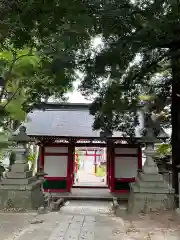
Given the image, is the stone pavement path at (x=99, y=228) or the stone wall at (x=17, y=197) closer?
the stone pavement path at (x=99, y=228)

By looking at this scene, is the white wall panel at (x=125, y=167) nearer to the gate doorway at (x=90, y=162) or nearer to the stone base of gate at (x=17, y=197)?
the stone base of gate at (x=17, y=197)

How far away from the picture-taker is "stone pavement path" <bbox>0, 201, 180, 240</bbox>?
6.58m

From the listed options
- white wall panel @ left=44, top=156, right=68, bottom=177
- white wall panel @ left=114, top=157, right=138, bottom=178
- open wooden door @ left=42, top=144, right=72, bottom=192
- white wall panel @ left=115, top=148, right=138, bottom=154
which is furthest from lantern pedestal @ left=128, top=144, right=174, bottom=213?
white wall panel @ left=44, top=156, right=68, bottom=177

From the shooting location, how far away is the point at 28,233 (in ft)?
22.6

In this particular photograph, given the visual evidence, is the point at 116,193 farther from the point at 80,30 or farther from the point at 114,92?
the point at 80,30

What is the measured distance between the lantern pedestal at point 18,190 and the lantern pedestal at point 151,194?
10.8ft

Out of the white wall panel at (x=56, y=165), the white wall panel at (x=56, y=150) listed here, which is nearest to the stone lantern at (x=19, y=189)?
the white wall panel at (x=56, y=165)

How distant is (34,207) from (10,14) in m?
8.35

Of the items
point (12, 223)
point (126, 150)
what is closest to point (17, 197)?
point (12, 223)

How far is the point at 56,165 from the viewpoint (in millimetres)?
16375

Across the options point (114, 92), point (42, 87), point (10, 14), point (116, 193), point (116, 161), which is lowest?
point (116, 193)

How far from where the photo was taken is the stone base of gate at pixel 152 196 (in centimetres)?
998

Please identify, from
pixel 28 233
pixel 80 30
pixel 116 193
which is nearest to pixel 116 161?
pixel 116 193

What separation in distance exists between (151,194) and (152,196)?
67 mm
